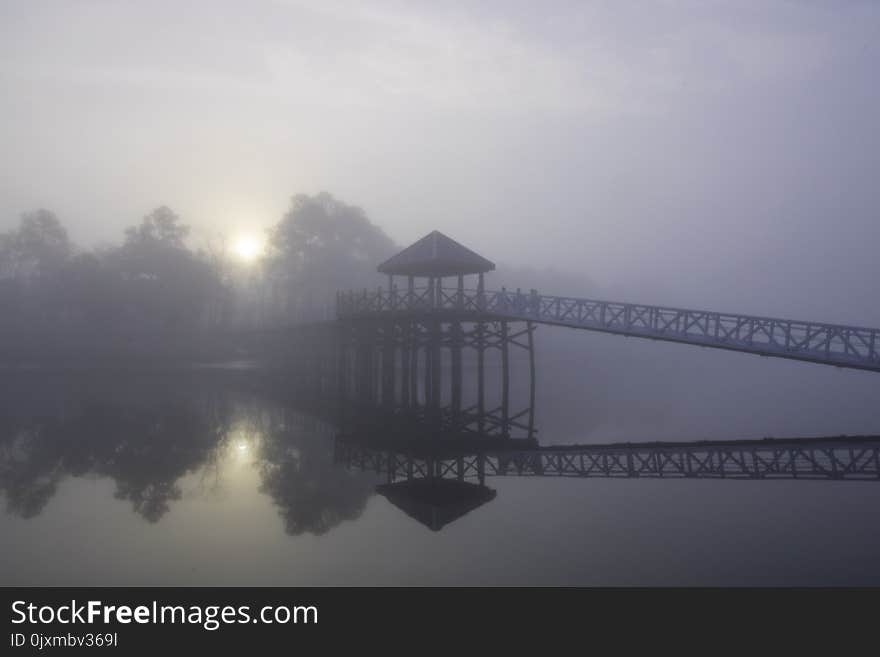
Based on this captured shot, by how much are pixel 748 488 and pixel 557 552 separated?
557 cm

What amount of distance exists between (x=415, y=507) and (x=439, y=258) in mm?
17117

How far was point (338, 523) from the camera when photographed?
896cm

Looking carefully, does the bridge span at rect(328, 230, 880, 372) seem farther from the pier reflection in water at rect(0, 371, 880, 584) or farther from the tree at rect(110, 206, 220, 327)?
the tree at rect(110, 206, 220, 327)

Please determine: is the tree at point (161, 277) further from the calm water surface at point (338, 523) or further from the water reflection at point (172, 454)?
the calm water surface at point (338, 523)

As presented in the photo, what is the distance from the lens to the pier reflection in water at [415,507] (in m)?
7.19

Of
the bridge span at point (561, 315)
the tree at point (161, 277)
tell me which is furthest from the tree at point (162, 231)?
the bridge span at point (561, 315)

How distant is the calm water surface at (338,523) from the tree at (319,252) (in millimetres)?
44672

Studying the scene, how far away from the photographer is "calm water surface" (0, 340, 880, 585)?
7055 mm

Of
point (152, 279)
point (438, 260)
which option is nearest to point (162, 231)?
point (152, 279)

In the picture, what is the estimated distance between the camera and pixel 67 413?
68.4 ft
